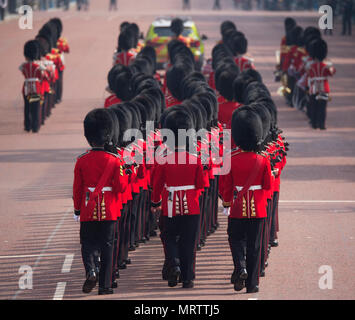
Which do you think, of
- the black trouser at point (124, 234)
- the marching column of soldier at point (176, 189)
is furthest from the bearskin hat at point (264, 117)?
the black trouser at point (124, 234)

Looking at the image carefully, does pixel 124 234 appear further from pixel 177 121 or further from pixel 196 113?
pixel 196 113

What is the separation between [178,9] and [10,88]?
35.8 metres

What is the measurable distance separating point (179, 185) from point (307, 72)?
9.51 m

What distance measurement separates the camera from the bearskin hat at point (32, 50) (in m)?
16.9

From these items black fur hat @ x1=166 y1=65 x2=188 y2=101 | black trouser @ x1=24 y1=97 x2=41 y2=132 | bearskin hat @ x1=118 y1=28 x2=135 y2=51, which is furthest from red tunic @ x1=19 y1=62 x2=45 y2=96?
black fur hat @ x1=166 y1=65 x2=188 y2=101

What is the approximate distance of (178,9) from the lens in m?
59.8

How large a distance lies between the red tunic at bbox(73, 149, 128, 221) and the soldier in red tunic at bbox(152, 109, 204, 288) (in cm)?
43

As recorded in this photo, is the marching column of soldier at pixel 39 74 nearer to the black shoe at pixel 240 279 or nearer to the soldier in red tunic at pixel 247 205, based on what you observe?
the soldier in red tunic at pixel 247 205

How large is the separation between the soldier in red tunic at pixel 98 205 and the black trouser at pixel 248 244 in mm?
1004

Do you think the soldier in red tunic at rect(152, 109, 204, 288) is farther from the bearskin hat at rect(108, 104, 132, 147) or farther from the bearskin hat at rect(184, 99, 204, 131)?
the bearskin hat at rect(184, 99, 204, 131)

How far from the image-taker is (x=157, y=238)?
1065cm

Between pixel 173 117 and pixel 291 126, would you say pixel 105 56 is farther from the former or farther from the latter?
pixel 173 117

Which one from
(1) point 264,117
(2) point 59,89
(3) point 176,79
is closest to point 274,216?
(1) point 264,117
